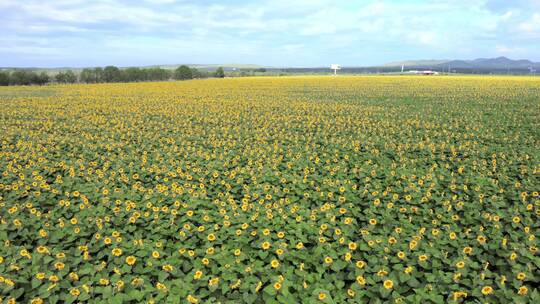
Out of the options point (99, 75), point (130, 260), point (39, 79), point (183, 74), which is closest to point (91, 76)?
point (99, 75)

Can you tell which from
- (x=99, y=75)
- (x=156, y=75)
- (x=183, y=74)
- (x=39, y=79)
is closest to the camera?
(x=39, y=79)

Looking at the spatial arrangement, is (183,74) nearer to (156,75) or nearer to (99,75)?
(156,75)

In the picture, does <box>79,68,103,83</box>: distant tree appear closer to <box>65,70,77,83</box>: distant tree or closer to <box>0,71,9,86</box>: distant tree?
<box>65,70,77,83</box>: distant tree

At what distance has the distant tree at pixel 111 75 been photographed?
70.1m

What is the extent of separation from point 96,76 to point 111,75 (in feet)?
9.70

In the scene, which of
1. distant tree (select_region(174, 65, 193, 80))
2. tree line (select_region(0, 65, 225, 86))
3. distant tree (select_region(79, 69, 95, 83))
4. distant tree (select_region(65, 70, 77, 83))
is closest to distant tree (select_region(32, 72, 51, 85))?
tree line (select_region(0, 65, 225, 86))

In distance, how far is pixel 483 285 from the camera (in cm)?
396

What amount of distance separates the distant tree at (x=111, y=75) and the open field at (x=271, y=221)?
6507 cm

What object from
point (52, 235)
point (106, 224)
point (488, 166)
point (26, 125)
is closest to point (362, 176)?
point (488, 166)

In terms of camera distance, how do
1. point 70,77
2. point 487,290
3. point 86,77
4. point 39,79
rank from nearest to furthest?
1. point 487,290
2. point 39,79
3. point 70,77
4. point 86,77

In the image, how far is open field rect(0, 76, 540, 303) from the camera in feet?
13.3

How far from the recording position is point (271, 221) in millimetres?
5508

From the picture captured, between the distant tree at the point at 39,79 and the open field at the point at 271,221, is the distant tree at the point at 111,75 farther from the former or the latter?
the open field at the point at 271,221

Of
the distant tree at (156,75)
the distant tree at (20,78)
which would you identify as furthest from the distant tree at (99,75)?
the distant tree at (20,78)
